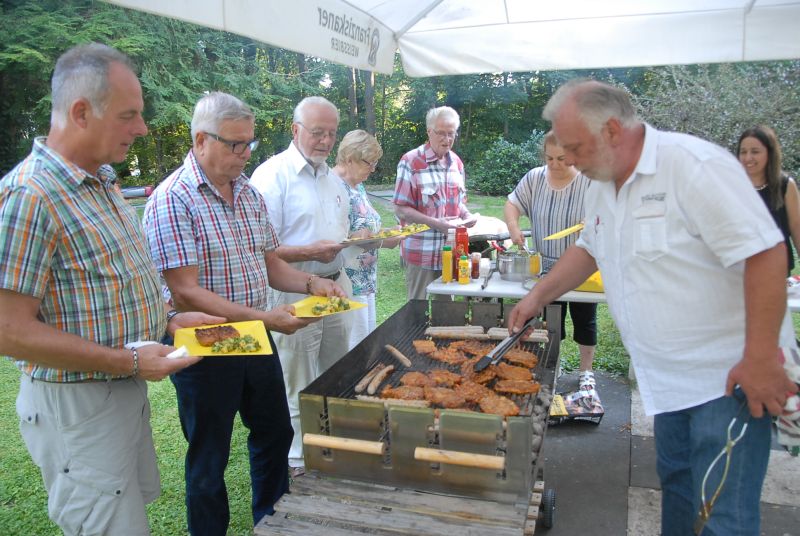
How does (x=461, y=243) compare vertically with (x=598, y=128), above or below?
below

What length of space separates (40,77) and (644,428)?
1374 cm

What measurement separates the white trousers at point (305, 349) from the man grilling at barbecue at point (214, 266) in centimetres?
69

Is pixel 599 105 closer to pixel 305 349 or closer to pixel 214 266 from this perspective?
pixel 214 266

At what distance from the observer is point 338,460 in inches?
82.6

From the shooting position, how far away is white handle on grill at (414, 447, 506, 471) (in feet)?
6.13

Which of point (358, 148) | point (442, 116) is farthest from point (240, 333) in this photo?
point (442, 116)

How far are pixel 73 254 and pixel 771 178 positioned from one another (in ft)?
14.9

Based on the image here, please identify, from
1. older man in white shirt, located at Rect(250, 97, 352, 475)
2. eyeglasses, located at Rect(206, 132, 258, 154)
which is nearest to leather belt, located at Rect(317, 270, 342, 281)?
older man in white shirt, located at Rect(250, 97, 352, 475)

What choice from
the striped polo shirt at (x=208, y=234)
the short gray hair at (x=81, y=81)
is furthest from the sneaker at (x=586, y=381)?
the short gray hair at (x=81, y=81)

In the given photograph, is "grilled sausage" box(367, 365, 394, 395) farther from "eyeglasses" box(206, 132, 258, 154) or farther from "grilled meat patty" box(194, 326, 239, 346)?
"eyeglasses" box(206, 132, 258, 154)

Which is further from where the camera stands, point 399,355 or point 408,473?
→ point 399,355

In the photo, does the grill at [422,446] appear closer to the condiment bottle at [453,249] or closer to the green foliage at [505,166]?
the condiment bottle at [453,249]

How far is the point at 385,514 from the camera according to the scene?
1.89m

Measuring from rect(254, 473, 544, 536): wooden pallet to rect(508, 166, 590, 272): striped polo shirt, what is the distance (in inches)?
99.4
